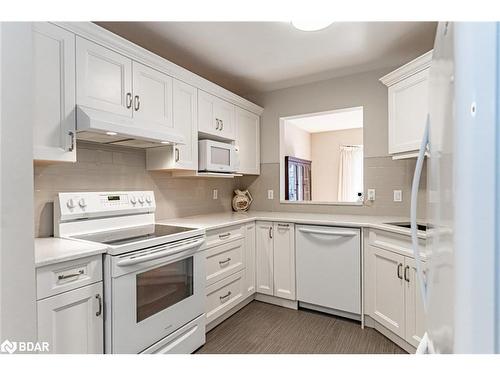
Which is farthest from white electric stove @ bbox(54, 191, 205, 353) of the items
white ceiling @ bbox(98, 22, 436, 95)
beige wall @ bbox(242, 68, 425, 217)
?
beige wall @ bbox(242, 68, 425, 217)

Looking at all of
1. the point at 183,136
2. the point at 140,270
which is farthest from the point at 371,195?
the point at 140,270

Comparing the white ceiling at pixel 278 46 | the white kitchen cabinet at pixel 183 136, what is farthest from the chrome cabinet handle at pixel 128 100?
the white ceiling at pixel 278 46

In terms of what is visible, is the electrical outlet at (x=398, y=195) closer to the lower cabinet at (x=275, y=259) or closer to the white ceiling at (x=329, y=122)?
the lower cabinet at (x=275, y=259)

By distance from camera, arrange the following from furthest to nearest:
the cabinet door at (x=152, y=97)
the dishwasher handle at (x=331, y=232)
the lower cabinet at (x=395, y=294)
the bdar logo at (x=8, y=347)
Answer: the dishwasher handle at (x=331, y=232) → the cabinet door at (x=152, y=97) → the lower cabinet at (x=395, y=294) → the bdar logo at (x=8, y=347)

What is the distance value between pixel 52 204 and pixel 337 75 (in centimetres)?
282

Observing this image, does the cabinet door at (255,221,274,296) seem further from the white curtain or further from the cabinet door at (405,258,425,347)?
the white curtain

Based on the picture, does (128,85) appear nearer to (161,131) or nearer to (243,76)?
(161,131)

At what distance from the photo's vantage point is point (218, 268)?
7.61ft

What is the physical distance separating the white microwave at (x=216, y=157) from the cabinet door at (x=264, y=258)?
0.66 metres

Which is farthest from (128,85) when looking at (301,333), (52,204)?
(301,333)

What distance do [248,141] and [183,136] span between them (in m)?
1.09

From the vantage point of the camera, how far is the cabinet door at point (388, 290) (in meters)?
1.97

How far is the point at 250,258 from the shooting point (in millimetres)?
2729

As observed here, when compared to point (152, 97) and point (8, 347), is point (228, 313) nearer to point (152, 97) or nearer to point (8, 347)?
point (8, 347)
